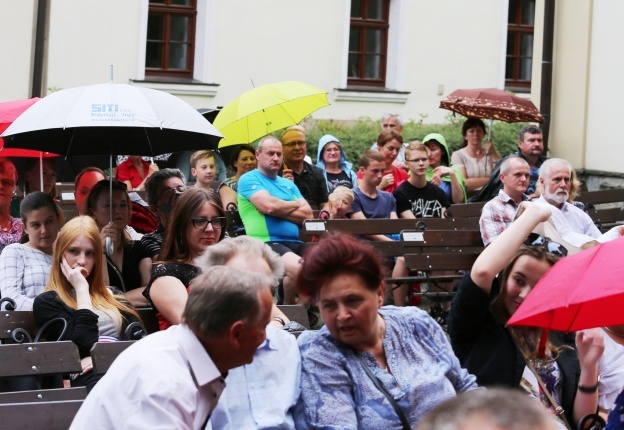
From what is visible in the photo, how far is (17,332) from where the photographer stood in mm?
6016

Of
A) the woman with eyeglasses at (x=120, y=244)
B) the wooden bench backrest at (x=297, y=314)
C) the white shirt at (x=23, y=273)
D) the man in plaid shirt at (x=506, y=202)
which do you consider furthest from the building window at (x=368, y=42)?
the wooden bench backrest at (x=297, y=314)

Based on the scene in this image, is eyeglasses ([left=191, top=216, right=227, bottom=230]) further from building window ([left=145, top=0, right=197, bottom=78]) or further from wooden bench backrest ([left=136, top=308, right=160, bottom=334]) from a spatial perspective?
building window ([left=145, top=0, right=197, bottom=78])

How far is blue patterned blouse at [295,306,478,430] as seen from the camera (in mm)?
4352

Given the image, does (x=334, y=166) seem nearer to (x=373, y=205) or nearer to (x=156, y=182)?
(x=373, y=205)

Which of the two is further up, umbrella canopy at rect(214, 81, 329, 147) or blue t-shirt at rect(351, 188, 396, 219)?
umbrella canopy at rect(214, 81, 329, 147)

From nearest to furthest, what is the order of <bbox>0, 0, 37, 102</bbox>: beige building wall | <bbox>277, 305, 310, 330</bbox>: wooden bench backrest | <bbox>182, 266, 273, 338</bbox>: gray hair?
<bbox>182, 266, 273, 338</bbox>: gray hair, <bbox>277, 305, 310, 330</bbox>: wooden bench backrest, <bbox>0, 0, 37, 102</bbox>: beige building wall

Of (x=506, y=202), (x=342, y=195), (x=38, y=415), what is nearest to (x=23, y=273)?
(x=38, y=415)

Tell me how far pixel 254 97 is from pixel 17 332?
5634 millimetres

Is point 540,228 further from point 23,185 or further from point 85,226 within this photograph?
point 23,185

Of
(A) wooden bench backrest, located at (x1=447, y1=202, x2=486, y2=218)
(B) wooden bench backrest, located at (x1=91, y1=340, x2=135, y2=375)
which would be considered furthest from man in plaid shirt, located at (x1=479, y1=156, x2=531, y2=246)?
(B) wooden bench backrest, located at (x1=91, y1=340, x2=135, y2=375)

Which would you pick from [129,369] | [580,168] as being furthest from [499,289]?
[580,168]

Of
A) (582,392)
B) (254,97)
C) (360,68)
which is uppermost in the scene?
(360,68)

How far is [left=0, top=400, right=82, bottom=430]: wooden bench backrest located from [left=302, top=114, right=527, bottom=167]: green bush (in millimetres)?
12534

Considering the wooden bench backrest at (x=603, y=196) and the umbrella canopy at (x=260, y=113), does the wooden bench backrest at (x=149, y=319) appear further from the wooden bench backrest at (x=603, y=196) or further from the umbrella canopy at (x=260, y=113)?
the wooden bench backrest at (x=603, y=196)
